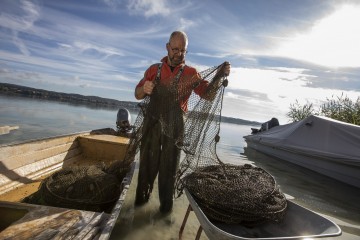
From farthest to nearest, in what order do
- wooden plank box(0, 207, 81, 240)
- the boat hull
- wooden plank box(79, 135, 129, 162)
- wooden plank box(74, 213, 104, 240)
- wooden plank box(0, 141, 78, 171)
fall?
1. the boat hull
2. wooden plank box(79, 135, 129, 162)
3. wooden plank box(0, 141, 78, 171)
4. wooden plank box(74, 213, 104, 240)
5. wooden plank box(0, 207, 81, 240)

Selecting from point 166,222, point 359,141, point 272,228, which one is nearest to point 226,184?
point 272,228

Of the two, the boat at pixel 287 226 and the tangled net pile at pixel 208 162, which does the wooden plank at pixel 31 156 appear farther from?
the boat at pixel 287 226

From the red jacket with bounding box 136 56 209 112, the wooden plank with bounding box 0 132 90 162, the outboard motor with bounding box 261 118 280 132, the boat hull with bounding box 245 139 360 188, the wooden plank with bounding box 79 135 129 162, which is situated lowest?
the boat hull with bounding box 245 139 360 188

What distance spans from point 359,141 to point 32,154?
11.4 metres

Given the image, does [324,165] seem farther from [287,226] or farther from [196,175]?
[196,175]

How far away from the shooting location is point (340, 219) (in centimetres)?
682

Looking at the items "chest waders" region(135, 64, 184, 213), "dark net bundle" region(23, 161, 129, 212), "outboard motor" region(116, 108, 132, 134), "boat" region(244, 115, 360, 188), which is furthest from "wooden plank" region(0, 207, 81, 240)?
"boat" region(244, 115, 360, 188)

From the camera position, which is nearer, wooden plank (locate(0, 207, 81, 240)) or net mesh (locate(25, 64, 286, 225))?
wooden plank (locate(0, 207, 81, 240))

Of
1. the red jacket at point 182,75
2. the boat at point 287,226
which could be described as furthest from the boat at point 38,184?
the red jacket at point 182,75

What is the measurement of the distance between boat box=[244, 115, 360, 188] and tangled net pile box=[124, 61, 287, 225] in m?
7.97

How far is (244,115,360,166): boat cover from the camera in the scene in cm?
1043

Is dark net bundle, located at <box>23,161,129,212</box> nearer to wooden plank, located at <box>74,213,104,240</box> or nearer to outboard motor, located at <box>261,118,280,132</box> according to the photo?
wooden plank, located at <box>74,213,104,240</box>

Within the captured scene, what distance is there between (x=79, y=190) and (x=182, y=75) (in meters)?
2.54

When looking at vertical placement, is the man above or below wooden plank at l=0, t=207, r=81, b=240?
above
